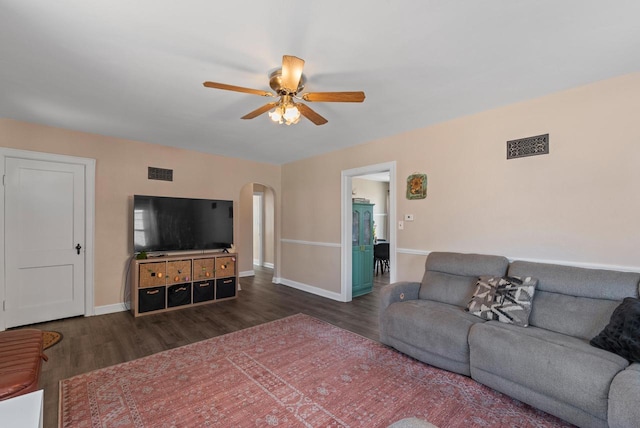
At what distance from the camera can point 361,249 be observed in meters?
5.06

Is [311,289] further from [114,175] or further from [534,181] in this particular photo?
[534,181]

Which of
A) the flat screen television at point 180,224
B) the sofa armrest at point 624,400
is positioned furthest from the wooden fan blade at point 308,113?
the flat screen television at point 180,224

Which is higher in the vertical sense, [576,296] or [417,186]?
[417,186]

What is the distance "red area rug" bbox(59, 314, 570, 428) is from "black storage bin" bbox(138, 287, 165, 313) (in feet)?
4.83

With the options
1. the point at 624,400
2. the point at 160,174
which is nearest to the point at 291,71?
the point at 624,400

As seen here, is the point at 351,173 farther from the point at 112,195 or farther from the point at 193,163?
the point at 112,195

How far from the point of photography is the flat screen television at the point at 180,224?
412 cm

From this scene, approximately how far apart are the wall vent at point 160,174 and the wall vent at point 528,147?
15.6ft

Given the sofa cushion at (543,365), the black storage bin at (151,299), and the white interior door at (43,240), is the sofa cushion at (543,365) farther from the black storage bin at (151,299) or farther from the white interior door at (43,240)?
the white interior door at (43,240)

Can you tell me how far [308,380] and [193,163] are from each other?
13.1 feet

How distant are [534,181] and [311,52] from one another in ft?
8.05

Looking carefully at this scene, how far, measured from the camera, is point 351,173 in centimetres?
451

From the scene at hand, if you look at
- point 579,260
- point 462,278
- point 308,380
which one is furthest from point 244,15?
point 579,260

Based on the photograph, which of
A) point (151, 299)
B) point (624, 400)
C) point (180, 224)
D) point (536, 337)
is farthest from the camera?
point (180, 224)
